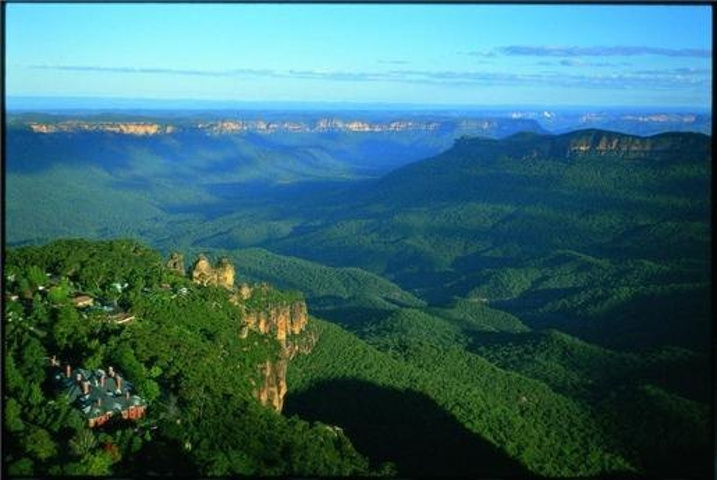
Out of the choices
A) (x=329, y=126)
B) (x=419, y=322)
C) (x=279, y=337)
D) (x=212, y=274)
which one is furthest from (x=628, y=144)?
(x=329, y=126)

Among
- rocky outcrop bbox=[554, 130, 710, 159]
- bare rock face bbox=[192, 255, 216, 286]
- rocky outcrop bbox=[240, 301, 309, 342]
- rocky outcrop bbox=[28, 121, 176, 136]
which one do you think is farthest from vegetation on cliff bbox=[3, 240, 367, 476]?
rocky outcrop bbox=[28, 121, 176, 136]

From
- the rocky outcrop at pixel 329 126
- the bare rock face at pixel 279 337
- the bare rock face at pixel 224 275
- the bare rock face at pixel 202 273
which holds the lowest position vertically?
the rocky outcrop at pixel 329 126

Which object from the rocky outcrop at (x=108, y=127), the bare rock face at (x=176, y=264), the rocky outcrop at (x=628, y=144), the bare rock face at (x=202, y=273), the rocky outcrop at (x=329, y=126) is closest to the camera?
the bare rock face at (x=202, y=273)

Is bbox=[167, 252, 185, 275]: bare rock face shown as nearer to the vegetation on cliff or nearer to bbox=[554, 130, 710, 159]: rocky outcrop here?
the vegetation on cliff

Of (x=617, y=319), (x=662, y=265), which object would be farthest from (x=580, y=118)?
(x=617, y=319)

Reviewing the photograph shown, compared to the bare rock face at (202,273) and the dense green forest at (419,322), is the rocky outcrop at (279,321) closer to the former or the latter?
the dense green forest at (419,322)

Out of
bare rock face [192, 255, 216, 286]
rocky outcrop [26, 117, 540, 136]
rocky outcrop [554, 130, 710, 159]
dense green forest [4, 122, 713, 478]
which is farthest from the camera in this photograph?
rocky outcrop [26, 117, 540, 136]

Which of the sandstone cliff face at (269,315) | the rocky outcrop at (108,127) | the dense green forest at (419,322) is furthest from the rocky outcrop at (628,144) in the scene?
the rocky outcrop at (108,127)
